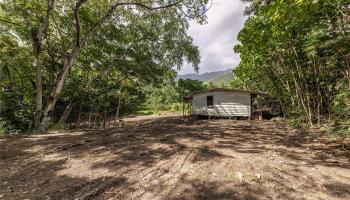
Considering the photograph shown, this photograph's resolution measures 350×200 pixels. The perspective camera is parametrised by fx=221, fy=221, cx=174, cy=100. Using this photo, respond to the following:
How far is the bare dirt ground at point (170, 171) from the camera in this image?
11.5 ft

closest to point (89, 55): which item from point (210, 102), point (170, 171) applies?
point (210, 102)

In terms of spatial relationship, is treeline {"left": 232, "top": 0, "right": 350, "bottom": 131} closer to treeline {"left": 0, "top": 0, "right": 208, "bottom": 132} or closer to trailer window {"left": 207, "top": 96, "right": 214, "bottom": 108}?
treeline {"left": 0, "top": 0, "right": 208, "bottom": 132}

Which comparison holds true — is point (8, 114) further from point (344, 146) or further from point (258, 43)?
point (344, 146)

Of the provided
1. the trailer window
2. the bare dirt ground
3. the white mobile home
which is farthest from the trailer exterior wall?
the bare dirt ground

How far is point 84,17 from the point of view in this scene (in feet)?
37.4

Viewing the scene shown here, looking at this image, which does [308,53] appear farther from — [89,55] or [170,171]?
[89,55]

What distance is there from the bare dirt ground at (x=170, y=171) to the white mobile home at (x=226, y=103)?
11.8 m

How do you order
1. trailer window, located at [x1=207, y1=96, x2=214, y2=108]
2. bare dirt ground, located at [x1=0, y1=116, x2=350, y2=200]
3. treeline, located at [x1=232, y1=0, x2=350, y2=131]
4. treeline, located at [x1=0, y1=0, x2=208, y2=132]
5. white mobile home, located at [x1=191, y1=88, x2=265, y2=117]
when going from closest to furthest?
bare dirt ground, located at [x1=0, y1=116, x2=350, y2=200], treeline, located at [x1=232, y1=0, x2=350, y2=131], treeline, located at [x1=0, y1=0, x2=208, y2=132], white mobile home, located at [x1=191, y1=88, x2=265, y2=117], trailer window, located at [x1=207, y1=96, x2=214, y2=108]

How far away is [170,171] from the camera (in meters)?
4.36

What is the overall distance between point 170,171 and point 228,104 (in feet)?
50.6

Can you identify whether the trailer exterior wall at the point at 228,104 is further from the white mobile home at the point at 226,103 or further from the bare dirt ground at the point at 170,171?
the bare dirt ground at the point at 170,171

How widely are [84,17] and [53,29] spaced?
119 inches

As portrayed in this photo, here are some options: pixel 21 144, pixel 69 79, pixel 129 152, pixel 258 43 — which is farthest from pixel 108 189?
pixel 69 79

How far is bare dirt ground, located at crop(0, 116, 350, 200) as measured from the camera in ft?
11.5
